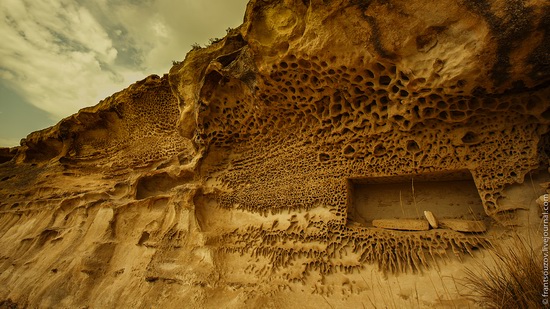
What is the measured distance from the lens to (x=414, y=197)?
3.30m

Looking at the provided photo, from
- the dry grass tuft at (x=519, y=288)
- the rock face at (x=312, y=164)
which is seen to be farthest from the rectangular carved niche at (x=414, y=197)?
the dry grass tuft at (x=519, y=288)

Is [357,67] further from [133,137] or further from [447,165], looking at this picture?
[133,137]

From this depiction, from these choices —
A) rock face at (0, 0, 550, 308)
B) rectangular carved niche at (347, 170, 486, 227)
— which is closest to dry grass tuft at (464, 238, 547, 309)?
rock face at (0, 0, 550, 308)

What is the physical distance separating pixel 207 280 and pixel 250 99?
261cm

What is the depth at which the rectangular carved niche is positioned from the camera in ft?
10.2

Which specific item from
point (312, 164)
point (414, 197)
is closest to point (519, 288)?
point (414, 197)

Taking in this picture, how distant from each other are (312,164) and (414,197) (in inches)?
51.7

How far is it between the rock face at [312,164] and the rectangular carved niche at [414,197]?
0.02 meters

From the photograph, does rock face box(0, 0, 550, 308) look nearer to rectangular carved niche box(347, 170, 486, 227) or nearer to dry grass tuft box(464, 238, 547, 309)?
rectangular carved niche box(347, 170, 486, 227)

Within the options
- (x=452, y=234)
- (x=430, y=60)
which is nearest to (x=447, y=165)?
(x=452, y=234)

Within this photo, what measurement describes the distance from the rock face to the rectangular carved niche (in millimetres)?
23

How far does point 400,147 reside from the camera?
3182mm

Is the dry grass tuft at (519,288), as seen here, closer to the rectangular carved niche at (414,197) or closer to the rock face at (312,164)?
the rock face at (312,164)

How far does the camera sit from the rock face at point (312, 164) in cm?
249
